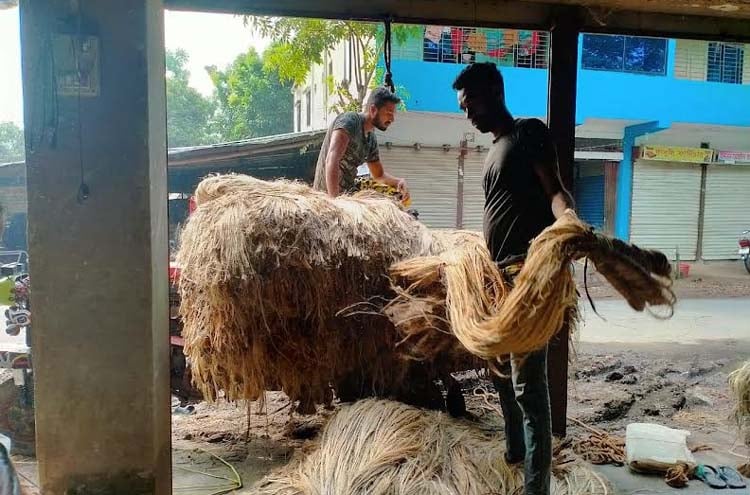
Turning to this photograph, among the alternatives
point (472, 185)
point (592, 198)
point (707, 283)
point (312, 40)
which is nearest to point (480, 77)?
point (312, 40)

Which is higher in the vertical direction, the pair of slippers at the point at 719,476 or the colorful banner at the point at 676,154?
the colorful banner at the point at 676,154

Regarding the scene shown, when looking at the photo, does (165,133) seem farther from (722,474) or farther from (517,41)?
(517,41)

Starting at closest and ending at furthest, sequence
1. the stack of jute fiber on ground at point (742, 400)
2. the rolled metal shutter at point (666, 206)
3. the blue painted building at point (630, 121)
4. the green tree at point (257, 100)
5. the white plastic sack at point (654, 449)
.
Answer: the white plastic sack at point (654, 449) → the stack of jute fiber on ground at point (742, 400) → the blue painted building at point (630, 121) → the rolled metal shutter at point (666, 206) → the green tree at point (257, 100)

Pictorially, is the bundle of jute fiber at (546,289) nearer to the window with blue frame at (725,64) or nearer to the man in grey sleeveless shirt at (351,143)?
the man in grey sleeveless shirt at (351,143)

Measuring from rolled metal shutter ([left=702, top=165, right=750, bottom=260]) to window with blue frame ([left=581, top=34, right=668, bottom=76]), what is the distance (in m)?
3.44

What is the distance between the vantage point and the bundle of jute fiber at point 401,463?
2.79 meters

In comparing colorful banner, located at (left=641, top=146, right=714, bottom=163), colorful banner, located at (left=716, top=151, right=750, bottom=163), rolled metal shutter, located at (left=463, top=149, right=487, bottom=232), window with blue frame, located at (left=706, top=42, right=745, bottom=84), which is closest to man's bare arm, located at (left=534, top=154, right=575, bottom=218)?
rolled metal shutter, located at (left=463, top=149, right=487, bottom=232)

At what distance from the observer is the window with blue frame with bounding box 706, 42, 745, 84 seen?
45.1 ft

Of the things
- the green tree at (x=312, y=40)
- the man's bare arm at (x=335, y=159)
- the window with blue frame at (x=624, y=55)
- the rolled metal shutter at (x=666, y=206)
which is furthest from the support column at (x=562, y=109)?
the rolled metal shutter at (x=666, y=206)

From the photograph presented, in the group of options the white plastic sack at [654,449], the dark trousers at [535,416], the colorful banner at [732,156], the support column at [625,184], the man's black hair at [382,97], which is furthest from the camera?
the colorful banner at [732,156]

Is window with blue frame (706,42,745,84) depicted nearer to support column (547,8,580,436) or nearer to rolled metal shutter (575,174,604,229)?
rolled metal shutter (575,174,604,229)

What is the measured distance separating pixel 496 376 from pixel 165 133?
211cm

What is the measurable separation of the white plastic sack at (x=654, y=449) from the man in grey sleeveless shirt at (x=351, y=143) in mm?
2219

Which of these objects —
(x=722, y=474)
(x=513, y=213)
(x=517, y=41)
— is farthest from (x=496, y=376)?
(x=517, y=41)
